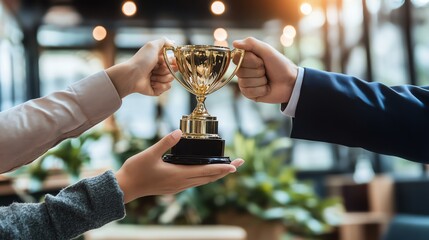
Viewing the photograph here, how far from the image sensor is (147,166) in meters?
1.35

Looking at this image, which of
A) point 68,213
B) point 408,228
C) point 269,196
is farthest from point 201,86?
point 408,228

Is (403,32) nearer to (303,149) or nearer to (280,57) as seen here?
(303,149)

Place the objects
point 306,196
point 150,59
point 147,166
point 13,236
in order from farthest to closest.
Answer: point 306,196, point 150,59, point 147,166, point 13,236

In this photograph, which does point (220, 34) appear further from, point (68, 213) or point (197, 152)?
point (68, 213)

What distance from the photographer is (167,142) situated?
4.35ft

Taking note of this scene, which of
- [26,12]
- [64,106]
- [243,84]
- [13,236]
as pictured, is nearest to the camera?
[13,236]

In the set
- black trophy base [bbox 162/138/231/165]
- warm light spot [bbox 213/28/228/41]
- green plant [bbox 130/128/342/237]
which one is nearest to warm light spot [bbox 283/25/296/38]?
warm light spot [bbox 213/28/228/41]

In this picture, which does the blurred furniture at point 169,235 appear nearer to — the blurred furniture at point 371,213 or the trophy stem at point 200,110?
the trophy stem at point 200,110

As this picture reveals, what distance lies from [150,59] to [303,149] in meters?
6.43

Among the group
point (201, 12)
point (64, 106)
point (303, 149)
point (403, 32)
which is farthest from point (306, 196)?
point (64, 106)

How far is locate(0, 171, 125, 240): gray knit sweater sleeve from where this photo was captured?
1.24 metres

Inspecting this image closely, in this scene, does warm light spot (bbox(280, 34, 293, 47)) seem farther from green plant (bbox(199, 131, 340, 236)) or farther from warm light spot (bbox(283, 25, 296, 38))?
green plant (bbox(199, 131, 340, 236))

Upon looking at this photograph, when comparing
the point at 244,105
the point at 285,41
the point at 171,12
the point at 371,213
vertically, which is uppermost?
the point at 171,12

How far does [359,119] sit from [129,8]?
6.54 m
